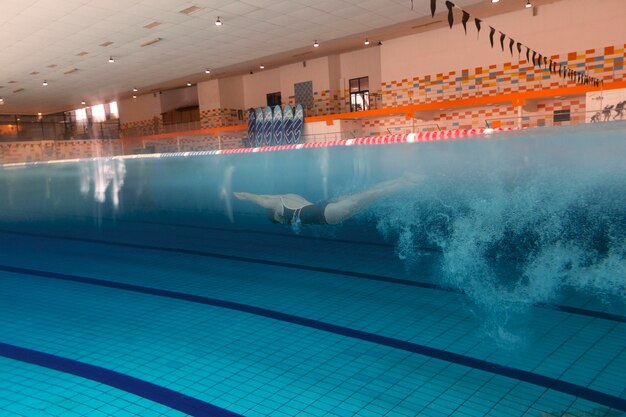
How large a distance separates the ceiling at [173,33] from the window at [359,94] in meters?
1.20

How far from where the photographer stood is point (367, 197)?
8203 millimetres

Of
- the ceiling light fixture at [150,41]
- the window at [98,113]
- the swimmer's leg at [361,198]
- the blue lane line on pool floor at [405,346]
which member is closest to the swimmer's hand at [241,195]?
the swimmer's leg at [361,198]

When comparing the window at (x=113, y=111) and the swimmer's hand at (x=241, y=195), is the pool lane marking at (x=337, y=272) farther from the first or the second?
the window at (x=113, y=111)

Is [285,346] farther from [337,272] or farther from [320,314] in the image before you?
[337,272]

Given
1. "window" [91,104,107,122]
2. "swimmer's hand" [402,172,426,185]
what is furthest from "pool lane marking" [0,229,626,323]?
"window" [91,104,107,122]

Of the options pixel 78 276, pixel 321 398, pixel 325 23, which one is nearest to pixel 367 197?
pixel 325 23

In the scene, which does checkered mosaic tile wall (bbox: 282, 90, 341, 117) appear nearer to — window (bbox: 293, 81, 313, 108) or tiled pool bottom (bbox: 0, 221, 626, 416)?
window (bbox: 293, 81, 313, 108)

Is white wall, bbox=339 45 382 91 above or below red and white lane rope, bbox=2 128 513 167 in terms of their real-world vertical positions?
above

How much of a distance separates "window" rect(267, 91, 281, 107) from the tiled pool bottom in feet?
47.2

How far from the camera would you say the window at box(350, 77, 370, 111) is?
49.7 ft

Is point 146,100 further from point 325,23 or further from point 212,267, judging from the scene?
point 212,267

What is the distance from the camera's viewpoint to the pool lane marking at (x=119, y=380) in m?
1.66

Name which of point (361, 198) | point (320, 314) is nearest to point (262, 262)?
point (320, 314)

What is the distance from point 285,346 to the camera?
2180 mm
